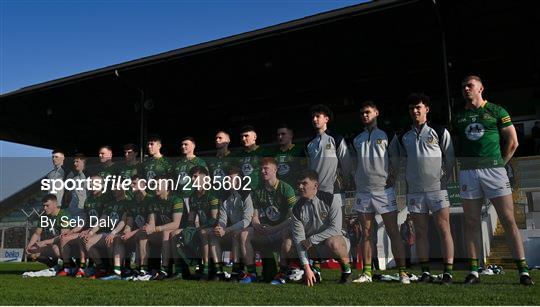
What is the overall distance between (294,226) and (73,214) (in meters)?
3.78

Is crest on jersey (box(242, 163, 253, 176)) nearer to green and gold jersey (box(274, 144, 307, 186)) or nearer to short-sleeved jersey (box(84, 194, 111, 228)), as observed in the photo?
green and gold jersey (box(274, 144, 307, 186))

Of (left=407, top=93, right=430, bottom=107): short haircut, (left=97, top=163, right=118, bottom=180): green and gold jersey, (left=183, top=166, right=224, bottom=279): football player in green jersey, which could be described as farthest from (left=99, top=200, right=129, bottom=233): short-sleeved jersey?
(left=407, top=93, right=430, bottom=107): short haircut

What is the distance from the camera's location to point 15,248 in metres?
19.8

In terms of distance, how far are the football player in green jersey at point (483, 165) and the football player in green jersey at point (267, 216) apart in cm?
174

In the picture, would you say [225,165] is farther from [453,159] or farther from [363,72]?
[363,72]

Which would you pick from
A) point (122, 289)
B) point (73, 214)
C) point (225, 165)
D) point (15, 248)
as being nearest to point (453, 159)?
point (225, 165)

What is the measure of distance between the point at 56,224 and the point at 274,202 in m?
3.66

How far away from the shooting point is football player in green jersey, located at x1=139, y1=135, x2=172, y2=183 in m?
6.09

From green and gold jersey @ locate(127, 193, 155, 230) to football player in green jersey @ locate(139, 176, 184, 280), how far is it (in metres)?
0.08

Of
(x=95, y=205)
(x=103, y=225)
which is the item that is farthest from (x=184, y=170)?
(x=95, y=205)

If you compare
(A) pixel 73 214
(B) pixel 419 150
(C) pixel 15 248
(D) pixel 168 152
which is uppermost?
(D) pixel 168 152

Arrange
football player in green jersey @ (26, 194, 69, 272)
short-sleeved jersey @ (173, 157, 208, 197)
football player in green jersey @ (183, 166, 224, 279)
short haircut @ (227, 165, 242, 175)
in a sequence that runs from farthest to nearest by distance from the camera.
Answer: football player in green jersey @ (26, 194, 69, 272) < short-sleeved jersey @ (173, 157, 208, 197) < short haircut @ (227, 165, 242, 175) < football player in green jersey @ (183, 166, 224, 279)

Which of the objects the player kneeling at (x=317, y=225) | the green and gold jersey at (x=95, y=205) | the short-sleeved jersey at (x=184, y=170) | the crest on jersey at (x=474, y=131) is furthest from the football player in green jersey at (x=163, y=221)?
the crest on jersey at (x=474, y=131)

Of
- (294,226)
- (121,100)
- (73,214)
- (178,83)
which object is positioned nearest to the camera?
(294,226)
